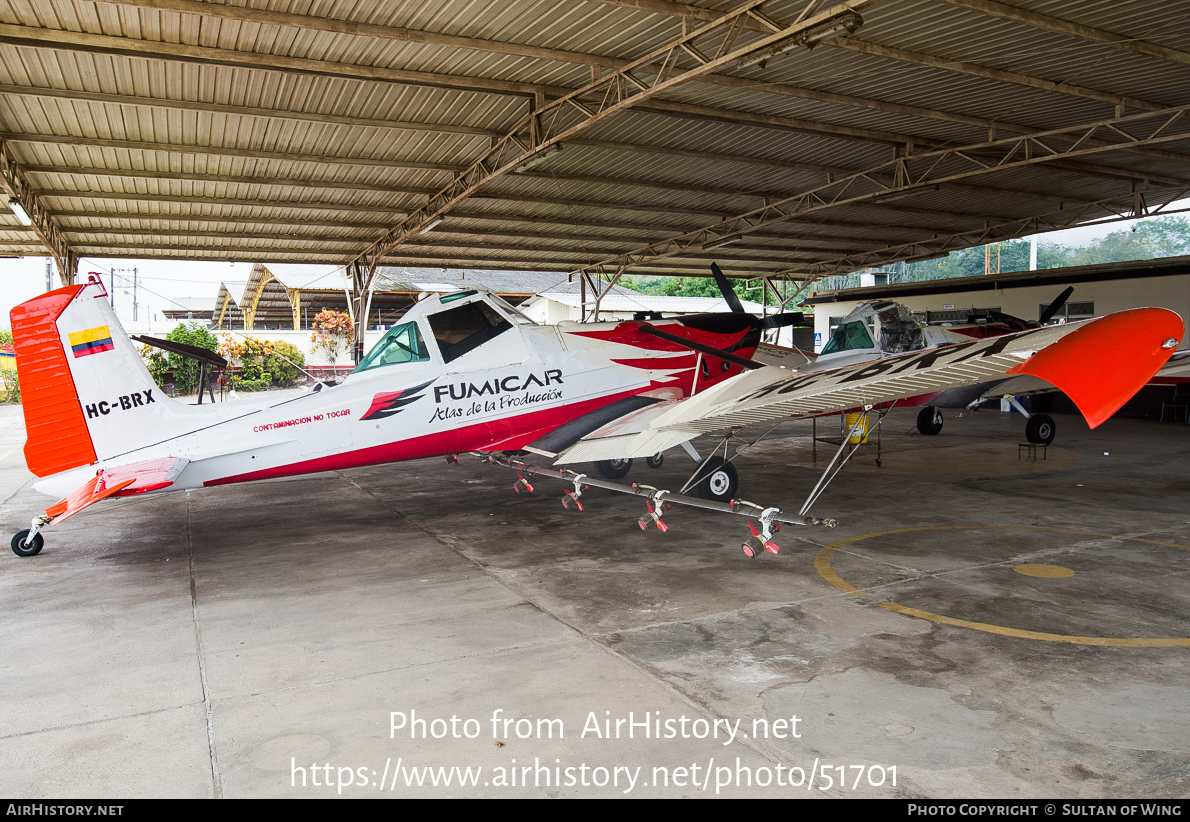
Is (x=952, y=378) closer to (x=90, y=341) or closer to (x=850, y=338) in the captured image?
(x=90, y=341)

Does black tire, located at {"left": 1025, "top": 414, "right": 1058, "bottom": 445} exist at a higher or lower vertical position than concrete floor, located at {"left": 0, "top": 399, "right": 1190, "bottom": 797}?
higher

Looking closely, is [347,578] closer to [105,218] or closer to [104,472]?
[104,472]

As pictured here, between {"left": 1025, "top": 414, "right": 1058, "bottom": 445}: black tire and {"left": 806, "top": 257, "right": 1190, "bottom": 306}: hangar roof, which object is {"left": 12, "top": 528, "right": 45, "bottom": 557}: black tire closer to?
{"left": 1025, "top": 414, "right": 1058, "bottom": 445}: black tire

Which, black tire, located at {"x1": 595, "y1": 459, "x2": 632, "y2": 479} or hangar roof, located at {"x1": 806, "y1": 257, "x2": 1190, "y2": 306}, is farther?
hangar roof, located at {"x1": 806, "y1": 257, "x2": 1190, "y2": 306}

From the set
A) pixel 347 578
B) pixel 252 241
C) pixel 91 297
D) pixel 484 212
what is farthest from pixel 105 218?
pixel 347 578

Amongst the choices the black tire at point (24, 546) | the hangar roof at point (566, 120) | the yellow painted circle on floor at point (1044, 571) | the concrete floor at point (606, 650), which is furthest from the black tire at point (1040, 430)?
the black tire at point (24, 546)

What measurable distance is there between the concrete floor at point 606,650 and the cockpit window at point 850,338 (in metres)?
5.54

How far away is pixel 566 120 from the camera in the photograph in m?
14.9

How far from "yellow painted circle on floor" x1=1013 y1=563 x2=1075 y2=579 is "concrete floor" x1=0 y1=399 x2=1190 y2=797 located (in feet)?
0.16

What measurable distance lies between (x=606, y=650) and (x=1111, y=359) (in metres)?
3.46

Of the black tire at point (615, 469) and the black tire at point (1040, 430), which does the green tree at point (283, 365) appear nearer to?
the black tire at point (615, 469)

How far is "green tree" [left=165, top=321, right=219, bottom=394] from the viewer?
31062 millimetres

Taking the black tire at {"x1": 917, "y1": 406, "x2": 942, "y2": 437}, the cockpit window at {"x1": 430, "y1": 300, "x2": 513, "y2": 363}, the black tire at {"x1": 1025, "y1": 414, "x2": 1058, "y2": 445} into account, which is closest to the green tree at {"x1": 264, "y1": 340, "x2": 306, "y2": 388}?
the black tire at {"x1": 917, "y1": 406, "x2": 942, "y2": 437}

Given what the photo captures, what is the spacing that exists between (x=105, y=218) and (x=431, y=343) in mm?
16373
